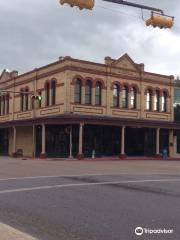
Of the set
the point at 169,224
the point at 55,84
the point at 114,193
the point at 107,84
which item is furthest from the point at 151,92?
the point at 169,224

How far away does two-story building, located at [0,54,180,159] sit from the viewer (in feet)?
142

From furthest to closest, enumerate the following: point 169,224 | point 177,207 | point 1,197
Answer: point 1,197
point 177,207
point 169,224

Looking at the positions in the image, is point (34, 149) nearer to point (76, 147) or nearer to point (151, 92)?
point (76, 147)

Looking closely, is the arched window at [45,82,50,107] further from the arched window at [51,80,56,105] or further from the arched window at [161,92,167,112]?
the arched window at [161,92,167,112]

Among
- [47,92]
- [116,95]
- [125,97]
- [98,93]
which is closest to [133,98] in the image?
[125,97]

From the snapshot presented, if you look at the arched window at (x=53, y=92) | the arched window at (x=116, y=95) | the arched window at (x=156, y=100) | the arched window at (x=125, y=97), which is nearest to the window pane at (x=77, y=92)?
the arched window at (x=53, y=92)

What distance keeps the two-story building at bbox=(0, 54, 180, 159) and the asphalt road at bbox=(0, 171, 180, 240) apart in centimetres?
2412

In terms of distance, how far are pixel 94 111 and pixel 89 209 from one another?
33.3 metres

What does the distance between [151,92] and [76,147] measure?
10.6 metres

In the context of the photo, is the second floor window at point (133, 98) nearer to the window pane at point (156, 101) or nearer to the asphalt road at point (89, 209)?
the window pane at point (156, 101)

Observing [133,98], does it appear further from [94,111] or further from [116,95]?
[94,111]

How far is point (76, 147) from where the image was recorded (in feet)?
145

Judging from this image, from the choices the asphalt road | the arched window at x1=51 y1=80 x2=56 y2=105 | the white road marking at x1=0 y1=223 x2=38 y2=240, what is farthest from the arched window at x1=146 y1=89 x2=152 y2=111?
the white road marking at x1=0 y1=223 x2=38 y2=240

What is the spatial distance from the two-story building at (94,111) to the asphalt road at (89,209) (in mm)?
24120
